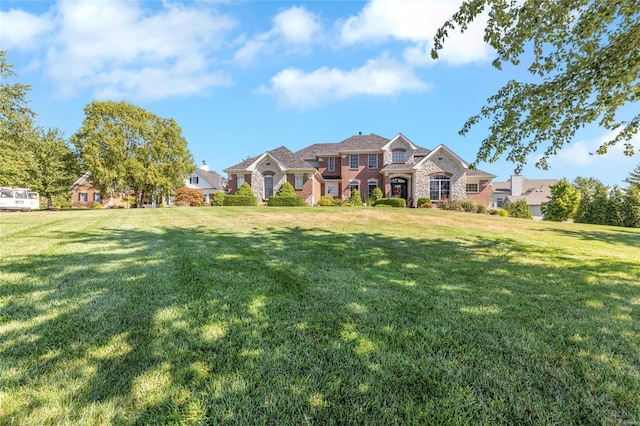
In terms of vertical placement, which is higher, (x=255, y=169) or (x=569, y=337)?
(x=255, y=169)

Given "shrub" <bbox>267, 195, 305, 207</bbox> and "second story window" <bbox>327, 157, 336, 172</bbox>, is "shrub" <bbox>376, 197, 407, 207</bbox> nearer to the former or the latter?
"shrub" <bbox>267, 195, 305, 207</bbox>

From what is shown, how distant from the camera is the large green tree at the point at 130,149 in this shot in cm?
2708

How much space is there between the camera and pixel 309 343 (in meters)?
2.56

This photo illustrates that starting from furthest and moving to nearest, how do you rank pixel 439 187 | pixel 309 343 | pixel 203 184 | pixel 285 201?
pixel 203 184 → pixel 439 187 → pixel 285 201 → pixel 309 343

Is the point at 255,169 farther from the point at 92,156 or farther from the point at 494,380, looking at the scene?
the point at 494,380

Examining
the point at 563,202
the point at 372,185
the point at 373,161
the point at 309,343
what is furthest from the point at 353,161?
the point at 309,343

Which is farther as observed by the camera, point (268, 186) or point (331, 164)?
point (331, 164)

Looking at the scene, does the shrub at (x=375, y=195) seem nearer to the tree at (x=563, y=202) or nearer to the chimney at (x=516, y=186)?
the tree at (x=563, y=202)

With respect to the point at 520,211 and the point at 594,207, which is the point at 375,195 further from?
the point at 594,207

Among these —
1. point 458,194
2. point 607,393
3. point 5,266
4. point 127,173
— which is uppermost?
point 127,173

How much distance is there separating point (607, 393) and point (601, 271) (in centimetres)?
479

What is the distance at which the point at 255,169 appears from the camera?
30.4 metres

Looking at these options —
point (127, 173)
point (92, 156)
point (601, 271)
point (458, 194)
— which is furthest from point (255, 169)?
point (601, 271)

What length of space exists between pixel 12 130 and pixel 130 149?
8269 mm
